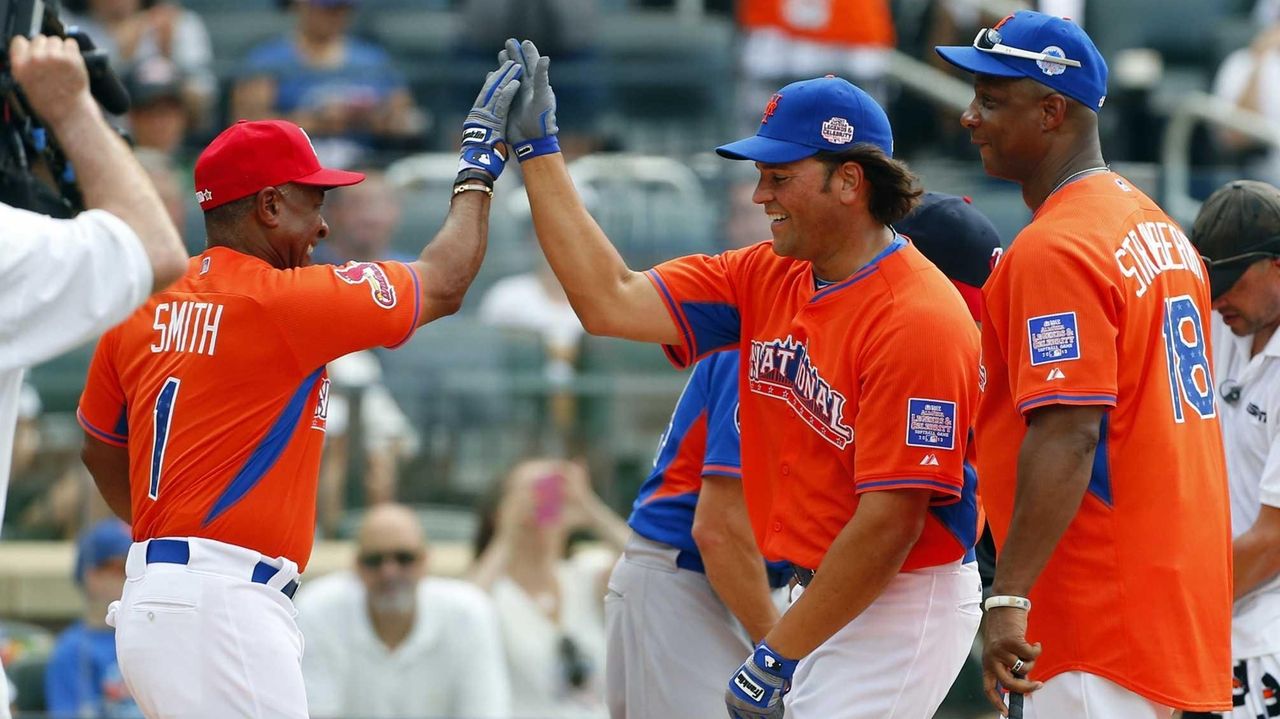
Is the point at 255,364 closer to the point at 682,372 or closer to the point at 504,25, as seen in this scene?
the point at 682,372

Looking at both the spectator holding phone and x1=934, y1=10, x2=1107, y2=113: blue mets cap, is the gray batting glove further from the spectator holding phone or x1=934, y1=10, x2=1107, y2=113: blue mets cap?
the spectator holding phone

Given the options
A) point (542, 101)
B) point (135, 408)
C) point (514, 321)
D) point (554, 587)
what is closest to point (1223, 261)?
point (542, 101)

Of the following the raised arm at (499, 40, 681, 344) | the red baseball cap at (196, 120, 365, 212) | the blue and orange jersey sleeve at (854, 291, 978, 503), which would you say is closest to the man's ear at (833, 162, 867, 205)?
the blue and orange jersey sleeve at (854, 291, 978, 503)

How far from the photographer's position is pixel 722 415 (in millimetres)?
4727

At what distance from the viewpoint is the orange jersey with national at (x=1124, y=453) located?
386 cm

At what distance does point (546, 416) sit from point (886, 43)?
397 centimetres

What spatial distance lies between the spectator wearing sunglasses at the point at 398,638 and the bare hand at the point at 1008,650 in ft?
12.5

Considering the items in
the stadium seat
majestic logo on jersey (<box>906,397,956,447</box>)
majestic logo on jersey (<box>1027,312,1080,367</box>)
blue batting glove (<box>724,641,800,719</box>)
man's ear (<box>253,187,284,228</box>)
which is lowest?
the stadium seat

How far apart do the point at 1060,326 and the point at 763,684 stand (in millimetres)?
1035

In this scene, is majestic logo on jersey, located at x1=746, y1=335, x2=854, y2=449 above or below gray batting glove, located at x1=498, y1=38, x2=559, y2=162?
below

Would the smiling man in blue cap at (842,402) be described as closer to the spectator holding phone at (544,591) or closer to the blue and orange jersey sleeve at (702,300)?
the blue and orange jersey sleeve at (702,300)

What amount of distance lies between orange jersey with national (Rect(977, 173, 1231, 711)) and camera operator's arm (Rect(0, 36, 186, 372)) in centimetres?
182

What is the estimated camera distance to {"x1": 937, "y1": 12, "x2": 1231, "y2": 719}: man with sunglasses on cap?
382cm

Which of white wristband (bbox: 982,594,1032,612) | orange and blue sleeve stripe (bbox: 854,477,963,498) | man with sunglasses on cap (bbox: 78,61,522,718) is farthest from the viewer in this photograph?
man with sunglasses on cap (bbox: 78,61,522,718)
